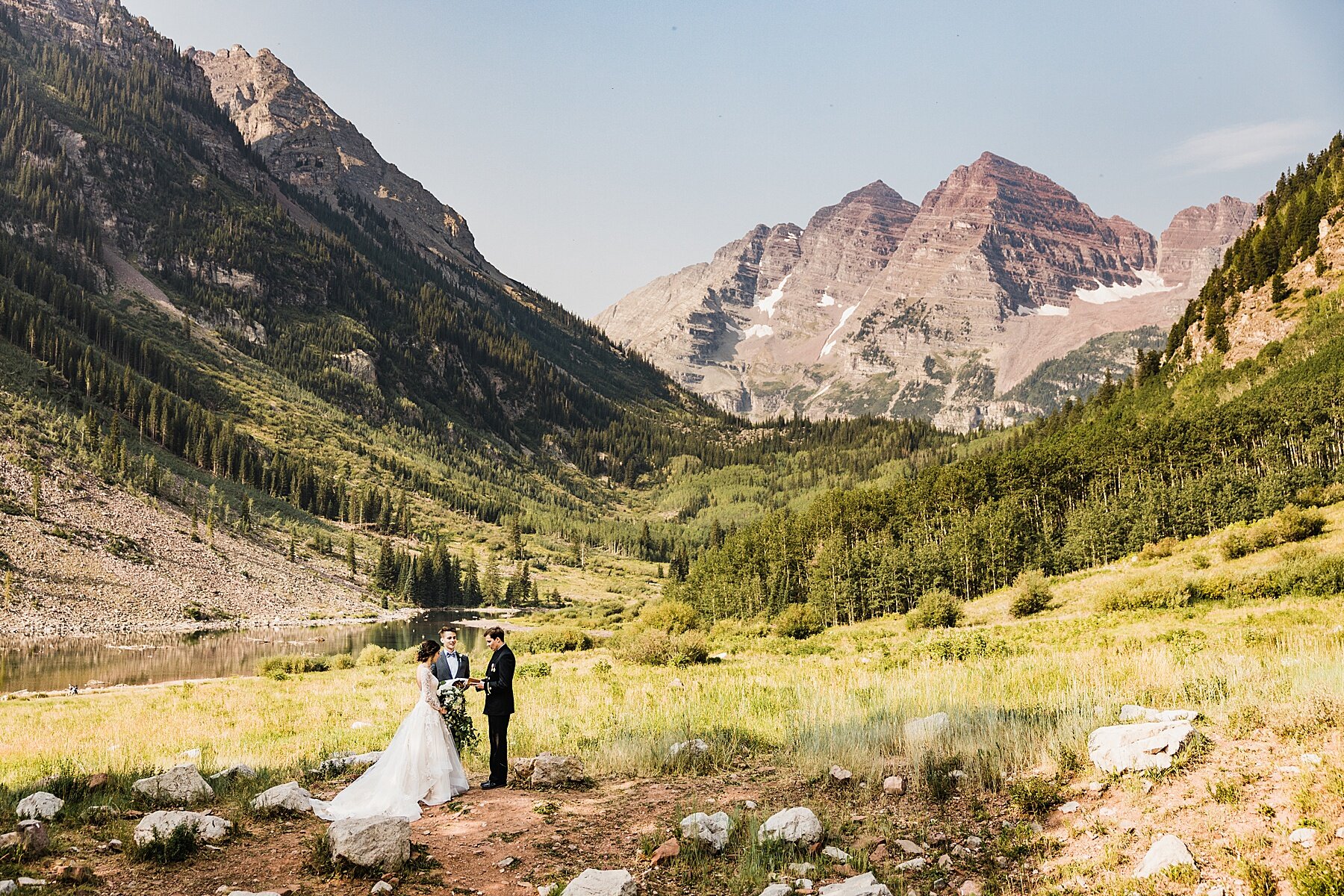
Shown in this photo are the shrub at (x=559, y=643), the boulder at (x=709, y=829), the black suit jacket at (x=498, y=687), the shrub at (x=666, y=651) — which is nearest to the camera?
the boulder at (x=709, y=829)

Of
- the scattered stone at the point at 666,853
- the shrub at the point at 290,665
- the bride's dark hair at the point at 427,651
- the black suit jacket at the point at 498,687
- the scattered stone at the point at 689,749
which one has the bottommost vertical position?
the shrub at the point at 290,665

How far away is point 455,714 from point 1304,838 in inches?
541

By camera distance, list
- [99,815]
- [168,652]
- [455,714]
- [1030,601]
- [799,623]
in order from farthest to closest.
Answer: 1. [168,652]
2. [799,623]
3. [1030,601]
4. [455,714]
5. [99,815]

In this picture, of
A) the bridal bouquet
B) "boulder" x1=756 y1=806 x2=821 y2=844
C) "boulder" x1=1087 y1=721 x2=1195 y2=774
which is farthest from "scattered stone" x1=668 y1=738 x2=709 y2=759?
"boulder" x1=1087 y1=721 x2=1195 y2=774

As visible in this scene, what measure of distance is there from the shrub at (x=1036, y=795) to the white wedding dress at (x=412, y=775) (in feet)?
32.4

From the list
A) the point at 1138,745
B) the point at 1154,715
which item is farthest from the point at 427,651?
the point at 1154,715

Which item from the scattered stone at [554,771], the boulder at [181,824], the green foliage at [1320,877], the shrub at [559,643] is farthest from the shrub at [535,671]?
the green foliage at [1320,877]

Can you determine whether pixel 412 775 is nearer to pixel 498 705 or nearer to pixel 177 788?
pixel 498 705

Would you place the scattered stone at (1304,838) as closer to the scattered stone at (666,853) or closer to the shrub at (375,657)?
the scattered stone at (666,853)

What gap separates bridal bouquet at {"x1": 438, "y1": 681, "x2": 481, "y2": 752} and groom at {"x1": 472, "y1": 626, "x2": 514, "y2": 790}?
1.64ft

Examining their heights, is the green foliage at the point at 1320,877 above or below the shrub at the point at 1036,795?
above

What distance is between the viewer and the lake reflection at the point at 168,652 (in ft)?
176

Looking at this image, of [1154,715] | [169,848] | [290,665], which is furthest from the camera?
[290,665]

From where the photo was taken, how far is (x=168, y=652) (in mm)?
69312
